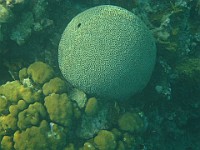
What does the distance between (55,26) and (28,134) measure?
5.72 ft

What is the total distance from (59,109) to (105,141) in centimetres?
79

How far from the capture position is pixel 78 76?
4.30 m

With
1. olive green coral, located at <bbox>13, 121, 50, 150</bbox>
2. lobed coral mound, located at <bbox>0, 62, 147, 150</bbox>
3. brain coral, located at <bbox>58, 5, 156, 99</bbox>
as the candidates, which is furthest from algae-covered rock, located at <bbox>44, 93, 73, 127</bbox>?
brain coral, located at <bbox>58, 5, 156, 99</bbox>

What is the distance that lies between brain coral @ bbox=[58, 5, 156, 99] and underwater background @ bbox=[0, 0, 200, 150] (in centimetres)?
23

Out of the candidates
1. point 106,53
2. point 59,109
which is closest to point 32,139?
point 59,109

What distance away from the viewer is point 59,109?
13.2ft

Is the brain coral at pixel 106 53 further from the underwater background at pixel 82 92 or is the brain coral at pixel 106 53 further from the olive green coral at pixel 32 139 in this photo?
the olive green coral at pixel 32 139

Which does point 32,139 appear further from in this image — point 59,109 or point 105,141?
point 105,141

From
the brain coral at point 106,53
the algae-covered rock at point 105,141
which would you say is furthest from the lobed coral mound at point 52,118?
the brain coral at point 106,53

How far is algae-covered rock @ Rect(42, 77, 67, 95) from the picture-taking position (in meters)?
4.14

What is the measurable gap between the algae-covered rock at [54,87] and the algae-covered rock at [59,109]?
8 cm

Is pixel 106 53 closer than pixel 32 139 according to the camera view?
No

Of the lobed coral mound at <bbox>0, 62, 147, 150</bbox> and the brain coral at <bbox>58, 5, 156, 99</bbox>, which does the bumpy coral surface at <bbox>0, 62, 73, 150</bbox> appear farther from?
the brain coral at <bbox>58, 5, 156, 99</bbox>

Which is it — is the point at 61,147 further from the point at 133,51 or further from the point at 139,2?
the point at 139,2
